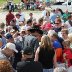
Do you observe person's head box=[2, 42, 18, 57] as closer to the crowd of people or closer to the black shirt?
the crowd of people

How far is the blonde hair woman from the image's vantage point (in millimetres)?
7430

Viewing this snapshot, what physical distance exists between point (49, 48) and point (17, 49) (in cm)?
104

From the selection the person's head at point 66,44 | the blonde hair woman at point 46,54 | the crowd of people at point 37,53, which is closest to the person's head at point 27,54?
the crowd of people at point 37,53

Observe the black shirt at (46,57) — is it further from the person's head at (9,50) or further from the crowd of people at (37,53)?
the person's head at (9,50)

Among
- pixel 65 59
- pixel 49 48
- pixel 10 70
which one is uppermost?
pixel 10 70

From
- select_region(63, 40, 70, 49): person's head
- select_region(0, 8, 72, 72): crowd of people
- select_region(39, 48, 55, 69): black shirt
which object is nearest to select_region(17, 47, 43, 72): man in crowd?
select_region(0, 8, 72, 72): crowd of people

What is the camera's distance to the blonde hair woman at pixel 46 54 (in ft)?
24.4

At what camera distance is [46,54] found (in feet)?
24.4

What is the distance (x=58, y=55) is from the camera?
337 inches

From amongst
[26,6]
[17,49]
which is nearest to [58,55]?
[17,49]

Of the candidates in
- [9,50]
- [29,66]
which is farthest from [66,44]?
[29,66]

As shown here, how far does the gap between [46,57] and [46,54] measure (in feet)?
0.29

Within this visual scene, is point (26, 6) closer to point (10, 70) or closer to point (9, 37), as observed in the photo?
point (9, 37)

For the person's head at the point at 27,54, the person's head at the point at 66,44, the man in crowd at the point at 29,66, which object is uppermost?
the person's head at the point at 27,54
